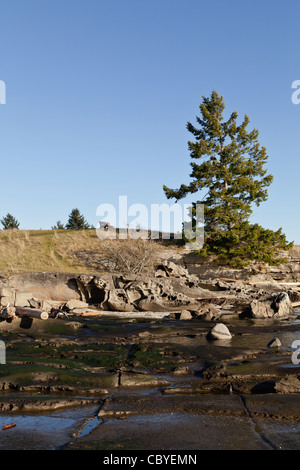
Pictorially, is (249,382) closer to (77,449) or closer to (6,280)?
(77,449)

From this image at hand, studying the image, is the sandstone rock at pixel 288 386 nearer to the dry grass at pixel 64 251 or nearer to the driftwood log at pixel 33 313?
the driftwood log at pixel 33 313

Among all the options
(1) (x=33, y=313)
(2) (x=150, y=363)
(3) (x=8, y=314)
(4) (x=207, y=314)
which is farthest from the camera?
(4) (x=207, y=314)

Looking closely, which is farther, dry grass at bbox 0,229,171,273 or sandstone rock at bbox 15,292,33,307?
dry grass at bbox 0,229,171,273

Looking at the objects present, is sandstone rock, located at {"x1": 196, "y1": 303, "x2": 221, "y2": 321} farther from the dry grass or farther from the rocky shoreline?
the dry grass

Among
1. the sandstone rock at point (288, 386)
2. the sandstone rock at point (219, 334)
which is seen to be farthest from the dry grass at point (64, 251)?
the sandstone rock at point (288, 386)

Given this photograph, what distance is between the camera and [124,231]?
32.4 meters

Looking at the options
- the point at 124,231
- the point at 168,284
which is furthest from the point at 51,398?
the point at 124,231

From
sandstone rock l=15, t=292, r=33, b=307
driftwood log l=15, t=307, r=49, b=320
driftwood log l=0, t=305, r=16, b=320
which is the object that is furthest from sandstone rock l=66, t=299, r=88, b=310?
driftwood log l=0, t=305, r=16, b=320

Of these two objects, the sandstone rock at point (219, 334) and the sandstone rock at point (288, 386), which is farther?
the sandstone rock at point (219, 334)

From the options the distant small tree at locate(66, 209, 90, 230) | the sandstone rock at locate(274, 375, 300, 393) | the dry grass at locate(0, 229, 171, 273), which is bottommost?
the sandstone rock at locate(274, 375, 300, 393)

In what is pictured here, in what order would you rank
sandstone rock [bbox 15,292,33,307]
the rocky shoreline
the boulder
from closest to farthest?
the rocky shoreline < the boulder < sandstone rock [bbox 15,292,33,307]

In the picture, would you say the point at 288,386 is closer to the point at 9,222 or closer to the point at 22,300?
the point at 22,300

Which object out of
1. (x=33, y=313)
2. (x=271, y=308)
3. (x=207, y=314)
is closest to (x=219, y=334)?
(x=207, y=314)
